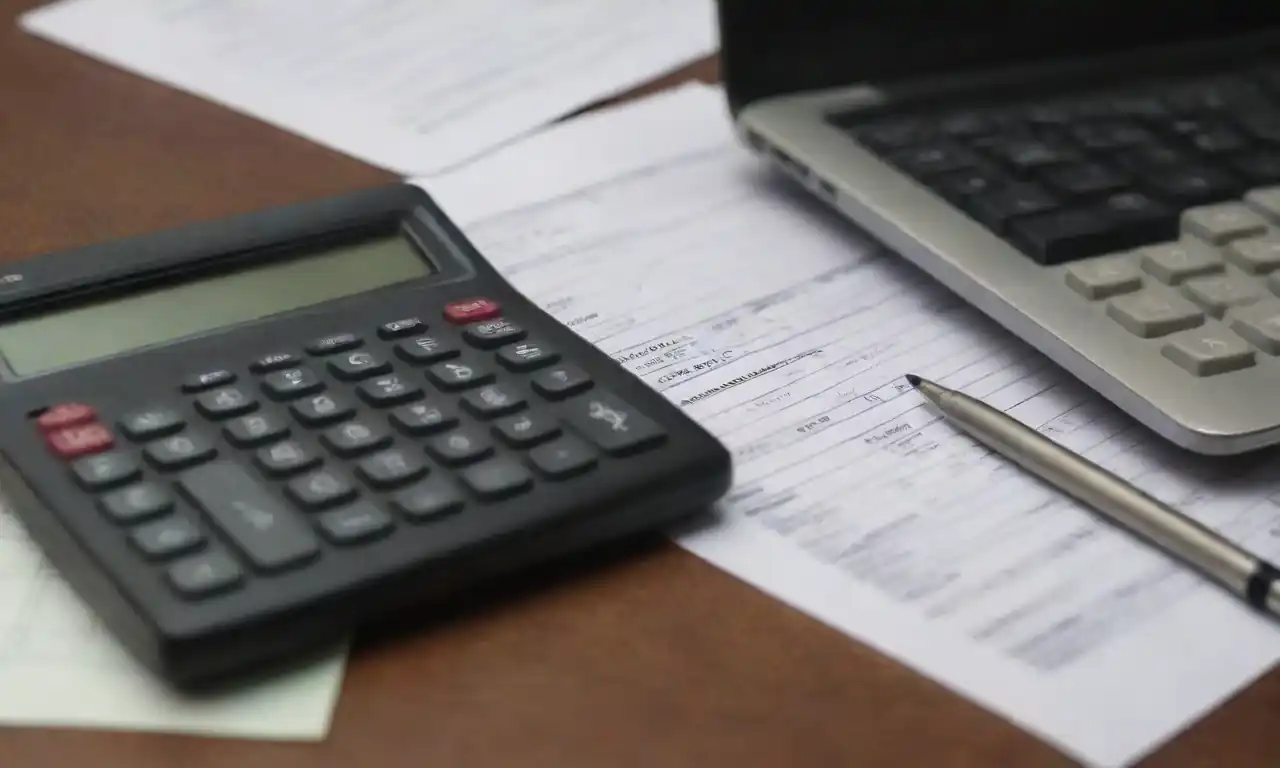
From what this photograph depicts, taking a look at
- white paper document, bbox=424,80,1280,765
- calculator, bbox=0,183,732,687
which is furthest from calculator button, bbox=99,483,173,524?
white paper document, bbox=424,80,1280,765

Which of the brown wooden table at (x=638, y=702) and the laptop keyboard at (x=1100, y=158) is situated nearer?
the brown wooden table at (x=638, y=702)

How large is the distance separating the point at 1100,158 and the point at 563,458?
229mm

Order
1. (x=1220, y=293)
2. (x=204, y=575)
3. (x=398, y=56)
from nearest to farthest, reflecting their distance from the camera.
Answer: (x=204, y=575)
(x=1220, y=293)
(x=398, y=56)

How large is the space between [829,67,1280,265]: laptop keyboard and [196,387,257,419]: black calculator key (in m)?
0.22

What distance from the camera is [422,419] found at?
12.8 inches

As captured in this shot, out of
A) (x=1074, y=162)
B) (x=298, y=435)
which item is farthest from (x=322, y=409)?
(x=1074, y=162)

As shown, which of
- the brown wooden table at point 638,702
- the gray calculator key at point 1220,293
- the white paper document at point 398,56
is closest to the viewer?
the brown wooden table at point 638,702

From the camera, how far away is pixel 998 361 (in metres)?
0.40

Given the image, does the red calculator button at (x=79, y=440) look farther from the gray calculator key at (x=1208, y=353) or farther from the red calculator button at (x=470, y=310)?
the gray calculator key at (x=1208, y=353)

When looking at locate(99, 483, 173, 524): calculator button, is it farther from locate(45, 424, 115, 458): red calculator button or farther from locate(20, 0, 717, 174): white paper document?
locate(20, 0, 717, 174): white paper document

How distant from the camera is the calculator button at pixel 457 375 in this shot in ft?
1.12

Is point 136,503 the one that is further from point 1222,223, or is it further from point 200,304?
point 1222,223

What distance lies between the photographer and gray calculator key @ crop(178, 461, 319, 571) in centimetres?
28

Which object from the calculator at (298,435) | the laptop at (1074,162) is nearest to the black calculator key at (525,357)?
the calculator at (298,435)
